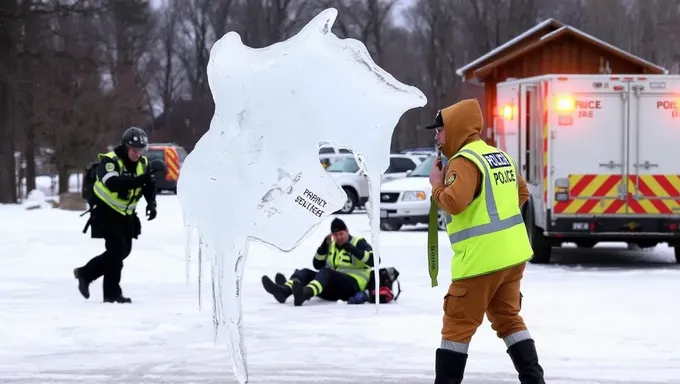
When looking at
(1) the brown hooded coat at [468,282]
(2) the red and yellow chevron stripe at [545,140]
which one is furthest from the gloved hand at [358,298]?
(1) the brown hooded coat at [468,282]

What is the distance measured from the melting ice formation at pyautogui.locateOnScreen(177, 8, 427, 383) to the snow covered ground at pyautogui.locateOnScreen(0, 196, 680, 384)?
23 cm

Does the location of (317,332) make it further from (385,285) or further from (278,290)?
(385,285)

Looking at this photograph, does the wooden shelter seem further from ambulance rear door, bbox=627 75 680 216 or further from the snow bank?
the snow bank

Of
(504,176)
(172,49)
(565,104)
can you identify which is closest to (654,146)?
(565,104)

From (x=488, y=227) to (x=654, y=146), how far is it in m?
9.06

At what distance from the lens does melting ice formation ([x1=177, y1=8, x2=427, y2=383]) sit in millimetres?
6191

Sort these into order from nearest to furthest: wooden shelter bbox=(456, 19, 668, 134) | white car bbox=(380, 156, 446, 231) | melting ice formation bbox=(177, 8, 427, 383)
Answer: melting ice formation bbox=(177, 8, 427, 383) < white car bbox=(380, 156, 446, 231) < wooden shelter bbox=(456, 19, 668, 134)

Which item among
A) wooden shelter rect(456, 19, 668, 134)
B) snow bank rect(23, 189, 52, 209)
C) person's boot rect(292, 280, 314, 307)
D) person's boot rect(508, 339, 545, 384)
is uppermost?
wooden shelter rect(456, 19, 668, 134)

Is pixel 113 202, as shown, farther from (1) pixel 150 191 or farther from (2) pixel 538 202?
(2) pixel 538 202

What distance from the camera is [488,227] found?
6.21 metres

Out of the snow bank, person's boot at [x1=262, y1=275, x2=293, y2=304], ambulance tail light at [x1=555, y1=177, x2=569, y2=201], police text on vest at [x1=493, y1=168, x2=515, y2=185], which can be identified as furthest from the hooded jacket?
the snow bank

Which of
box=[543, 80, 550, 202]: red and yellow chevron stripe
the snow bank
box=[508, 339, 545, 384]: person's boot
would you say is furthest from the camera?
the snow bank

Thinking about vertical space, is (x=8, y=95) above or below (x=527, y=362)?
above

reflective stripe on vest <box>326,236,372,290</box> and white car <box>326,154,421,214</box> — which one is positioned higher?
white car <box>326,154,421,214</box>
